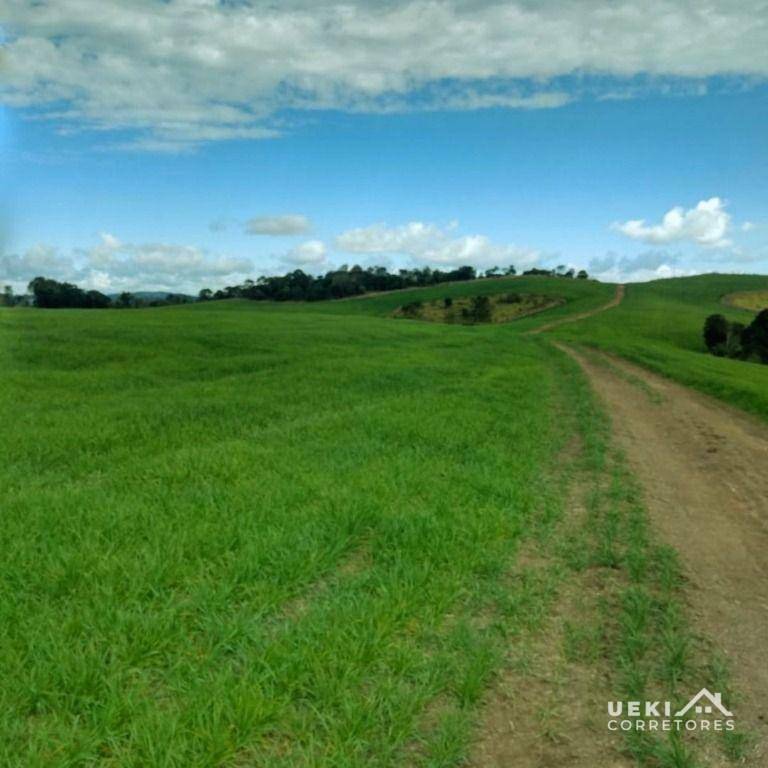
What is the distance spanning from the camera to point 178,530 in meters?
7.25

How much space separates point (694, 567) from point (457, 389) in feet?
44.1

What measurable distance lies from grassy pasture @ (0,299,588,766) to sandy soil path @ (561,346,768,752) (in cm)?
174

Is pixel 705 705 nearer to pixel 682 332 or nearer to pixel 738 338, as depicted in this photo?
pixel 738 338

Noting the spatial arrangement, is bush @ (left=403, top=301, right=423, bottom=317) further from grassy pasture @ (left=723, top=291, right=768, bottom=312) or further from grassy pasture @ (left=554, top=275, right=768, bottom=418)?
grassy pasture @ (left=723, top=291, right=768, bottom=312)

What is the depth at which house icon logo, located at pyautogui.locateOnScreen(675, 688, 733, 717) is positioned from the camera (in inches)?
181

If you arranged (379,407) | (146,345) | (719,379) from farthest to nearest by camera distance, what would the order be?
(146,345), (719,379), (379,407)

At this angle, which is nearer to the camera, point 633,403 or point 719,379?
point 633,403


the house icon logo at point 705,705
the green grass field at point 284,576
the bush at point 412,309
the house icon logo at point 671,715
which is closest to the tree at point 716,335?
the bush at point 412,309

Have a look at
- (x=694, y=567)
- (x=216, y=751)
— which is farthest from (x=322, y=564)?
(x=694, y=567)

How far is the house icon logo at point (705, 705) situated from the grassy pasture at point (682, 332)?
733 inches

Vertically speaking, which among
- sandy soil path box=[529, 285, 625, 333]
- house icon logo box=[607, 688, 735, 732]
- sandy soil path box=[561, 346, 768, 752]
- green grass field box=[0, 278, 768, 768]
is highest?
sandy soil path box=[529, 285, 625, 333]

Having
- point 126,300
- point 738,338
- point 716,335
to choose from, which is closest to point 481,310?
point 716,335

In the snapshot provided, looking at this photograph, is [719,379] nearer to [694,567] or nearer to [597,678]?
[694,567]

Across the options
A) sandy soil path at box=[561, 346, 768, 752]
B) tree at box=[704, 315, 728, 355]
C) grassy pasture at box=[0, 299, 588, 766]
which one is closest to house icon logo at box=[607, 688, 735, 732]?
sandy soil path at box=[561, 346, 768, 752]
